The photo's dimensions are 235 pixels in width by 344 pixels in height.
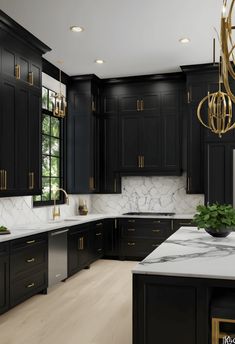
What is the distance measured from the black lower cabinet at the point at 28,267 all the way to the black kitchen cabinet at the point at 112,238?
1933mm

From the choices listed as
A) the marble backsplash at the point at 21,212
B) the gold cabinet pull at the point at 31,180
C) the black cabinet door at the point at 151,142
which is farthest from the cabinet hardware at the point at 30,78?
the black cabinet door at the point at 151,142

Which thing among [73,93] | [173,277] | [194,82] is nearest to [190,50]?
[194,82]

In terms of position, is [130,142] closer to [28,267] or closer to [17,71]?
[17,71]

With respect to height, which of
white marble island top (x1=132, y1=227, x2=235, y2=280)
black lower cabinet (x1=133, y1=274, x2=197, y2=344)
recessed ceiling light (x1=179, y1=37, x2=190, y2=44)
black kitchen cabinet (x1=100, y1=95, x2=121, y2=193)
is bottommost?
black lower cabinet (x1=133, y1=274, x2=197, y2=344)

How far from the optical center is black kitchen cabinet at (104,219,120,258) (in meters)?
6.12

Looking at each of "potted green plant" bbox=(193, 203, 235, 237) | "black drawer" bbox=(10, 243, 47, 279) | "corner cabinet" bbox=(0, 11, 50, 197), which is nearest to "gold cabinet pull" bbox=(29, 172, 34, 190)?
"corner cabinet" bbox=(0, 11, 50, 197)

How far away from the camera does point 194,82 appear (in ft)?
18.9

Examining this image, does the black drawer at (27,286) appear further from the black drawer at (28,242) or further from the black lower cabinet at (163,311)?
the black lower cabinet at (163,311)

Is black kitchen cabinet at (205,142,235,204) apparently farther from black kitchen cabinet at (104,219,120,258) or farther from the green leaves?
the green leaves

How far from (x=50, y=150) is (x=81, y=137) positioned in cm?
69

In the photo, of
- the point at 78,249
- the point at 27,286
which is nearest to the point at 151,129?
the point at 78,249

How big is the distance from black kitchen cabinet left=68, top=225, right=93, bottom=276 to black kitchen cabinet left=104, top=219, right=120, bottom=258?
0.59m

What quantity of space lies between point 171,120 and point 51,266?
3.09 metres

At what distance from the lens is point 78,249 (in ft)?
16.9
